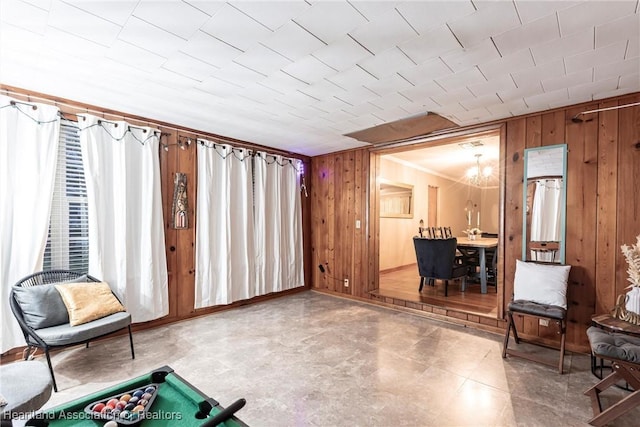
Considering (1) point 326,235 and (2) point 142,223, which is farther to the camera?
(1) point 326,235

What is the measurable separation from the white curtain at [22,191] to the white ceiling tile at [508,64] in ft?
12.6

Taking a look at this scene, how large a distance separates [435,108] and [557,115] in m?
1.27

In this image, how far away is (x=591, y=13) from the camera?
169 centimetres

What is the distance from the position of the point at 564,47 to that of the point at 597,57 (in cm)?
35

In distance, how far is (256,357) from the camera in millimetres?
2854

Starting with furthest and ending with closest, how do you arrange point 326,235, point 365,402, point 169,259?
point 326,235, point 169,259, point 365,402

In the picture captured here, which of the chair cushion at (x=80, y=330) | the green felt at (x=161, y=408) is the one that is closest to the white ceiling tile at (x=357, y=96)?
the green felt at (x=161, y=408)

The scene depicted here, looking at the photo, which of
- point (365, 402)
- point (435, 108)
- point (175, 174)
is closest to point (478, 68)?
point (435, 108)

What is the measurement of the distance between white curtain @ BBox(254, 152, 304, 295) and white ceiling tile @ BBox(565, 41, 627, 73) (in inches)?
146

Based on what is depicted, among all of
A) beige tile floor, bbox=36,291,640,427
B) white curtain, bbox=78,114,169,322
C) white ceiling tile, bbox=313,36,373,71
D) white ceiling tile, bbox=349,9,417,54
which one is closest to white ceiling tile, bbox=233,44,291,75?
white ceiling tile, bbox=313,36,373,71

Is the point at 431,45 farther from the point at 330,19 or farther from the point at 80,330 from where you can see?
the point at 80,330

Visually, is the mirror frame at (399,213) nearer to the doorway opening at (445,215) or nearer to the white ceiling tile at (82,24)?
the doorway opening at (445,215)

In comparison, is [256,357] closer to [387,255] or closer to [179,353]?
[179,353]

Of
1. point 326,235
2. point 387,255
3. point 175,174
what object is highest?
point 175,174
